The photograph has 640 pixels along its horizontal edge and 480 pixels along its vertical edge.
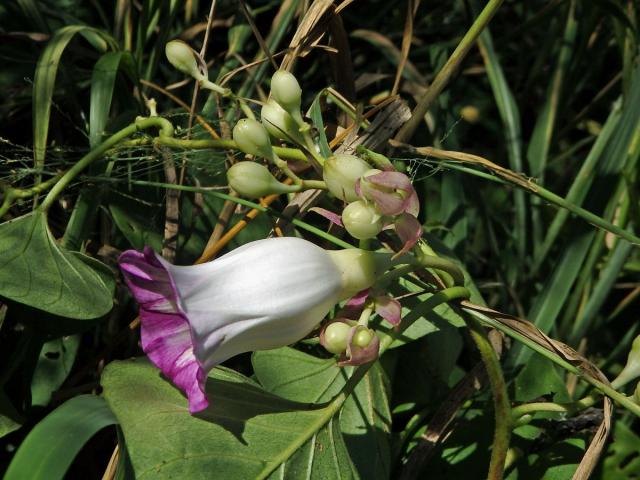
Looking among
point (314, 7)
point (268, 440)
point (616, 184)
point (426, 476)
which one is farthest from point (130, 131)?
point (616, 184)

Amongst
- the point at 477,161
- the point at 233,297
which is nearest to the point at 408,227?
the point at 233,297

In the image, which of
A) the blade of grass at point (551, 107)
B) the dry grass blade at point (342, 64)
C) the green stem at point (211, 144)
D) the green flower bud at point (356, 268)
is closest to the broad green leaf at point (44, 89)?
the green stem at point (211, 144)

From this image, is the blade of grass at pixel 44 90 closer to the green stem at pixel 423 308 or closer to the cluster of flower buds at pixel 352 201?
the cluster of flower buds at pixel 352 201

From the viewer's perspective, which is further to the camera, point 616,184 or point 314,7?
point 616,184

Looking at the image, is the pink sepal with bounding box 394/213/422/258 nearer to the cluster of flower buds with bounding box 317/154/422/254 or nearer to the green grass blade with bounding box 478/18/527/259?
the cluster of flower buds with bounding box 317/154/422/254

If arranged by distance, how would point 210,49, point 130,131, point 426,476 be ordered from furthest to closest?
1. point 210,49
2. point 426,476
3. point 130,131

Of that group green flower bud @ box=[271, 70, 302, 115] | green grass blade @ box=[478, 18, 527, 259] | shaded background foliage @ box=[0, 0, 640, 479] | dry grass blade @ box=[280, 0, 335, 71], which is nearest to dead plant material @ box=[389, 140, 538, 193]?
shaded background foliage @ box=[0, 0, 640, 479]

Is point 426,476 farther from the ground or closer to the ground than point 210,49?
closer to the ground

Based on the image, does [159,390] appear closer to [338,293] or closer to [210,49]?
[338,293]
